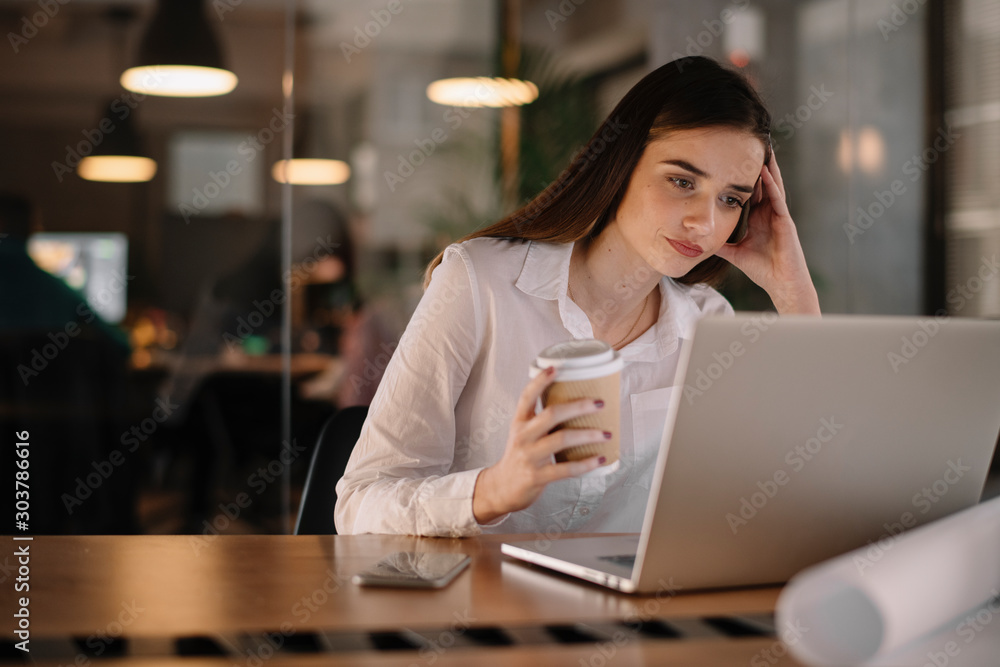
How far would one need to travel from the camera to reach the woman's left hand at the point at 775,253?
5.64ft

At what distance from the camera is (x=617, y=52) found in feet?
12.4

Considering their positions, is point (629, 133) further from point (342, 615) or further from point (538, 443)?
point (342, 615)

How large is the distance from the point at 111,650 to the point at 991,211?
3.92 meters

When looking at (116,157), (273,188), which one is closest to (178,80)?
(116,157)

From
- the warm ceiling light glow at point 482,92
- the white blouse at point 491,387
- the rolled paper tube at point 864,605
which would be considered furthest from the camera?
the warm ceiling light glow at point 482,92

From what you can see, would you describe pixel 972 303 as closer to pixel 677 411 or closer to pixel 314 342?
pixel 314 342

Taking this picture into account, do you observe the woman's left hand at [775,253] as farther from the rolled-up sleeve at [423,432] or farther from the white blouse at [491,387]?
the rolled-up sleeve at [423,432]

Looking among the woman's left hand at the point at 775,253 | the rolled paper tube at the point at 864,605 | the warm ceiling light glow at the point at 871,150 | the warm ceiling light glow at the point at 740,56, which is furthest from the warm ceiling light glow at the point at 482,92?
the rolled paper tube at the point at 864,605

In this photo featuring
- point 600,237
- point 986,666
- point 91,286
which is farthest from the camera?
point 91,286

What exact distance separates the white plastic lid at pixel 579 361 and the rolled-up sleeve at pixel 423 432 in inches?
10.6

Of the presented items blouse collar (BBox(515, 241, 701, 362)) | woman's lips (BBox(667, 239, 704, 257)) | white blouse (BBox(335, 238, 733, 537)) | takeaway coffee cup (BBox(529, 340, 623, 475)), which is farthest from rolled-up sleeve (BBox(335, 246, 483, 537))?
woman's lips (BBox(667, 239, 704, 257))

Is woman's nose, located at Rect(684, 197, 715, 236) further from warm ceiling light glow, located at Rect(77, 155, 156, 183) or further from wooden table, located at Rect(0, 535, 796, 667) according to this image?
warm ceiling light glow, located at Rect(77, 155, 156, 183)

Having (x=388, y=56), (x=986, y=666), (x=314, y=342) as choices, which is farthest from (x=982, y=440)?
(x=388, y=56)

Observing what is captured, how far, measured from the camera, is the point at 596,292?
1659mm
